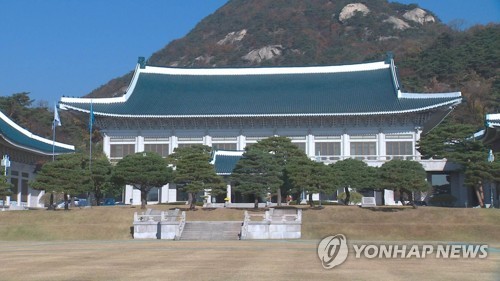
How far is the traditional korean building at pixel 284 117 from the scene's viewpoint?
59.9 m

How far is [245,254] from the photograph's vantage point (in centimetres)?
2250

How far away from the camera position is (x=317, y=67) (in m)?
69.3

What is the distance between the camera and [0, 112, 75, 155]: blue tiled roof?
52406 millimetres

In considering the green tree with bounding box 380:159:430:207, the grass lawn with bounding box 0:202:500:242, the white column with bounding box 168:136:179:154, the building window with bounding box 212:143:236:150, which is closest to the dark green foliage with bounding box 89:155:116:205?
the grass lawn with bounding box 0:202:500:242

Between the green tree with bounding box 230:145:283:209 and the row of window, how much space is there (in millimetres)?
13497

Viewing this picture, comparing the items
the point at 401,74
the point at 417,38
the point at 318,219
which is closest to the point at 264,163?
the point at 318,219

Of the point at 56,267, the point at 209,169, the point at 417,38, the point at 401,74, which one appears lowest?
the point at 56,267

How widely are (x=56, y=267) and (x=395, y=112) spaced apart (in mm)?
44681

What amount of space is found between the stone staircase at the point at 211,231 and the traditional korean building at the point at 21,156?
71.4 feet

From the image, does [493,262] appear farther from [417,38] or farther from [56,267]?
[417,38]

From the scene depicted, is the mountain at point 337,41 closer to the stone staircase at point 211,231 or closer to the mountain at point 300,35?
the mountain at point 300,35

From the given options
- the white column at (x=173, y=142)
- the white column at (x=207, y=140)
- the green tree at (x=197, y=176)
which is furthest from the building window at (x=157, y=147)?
the green tree at (x=197, y=176)

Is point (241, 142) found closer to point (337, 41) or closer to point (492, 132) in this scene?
point (492, 132)

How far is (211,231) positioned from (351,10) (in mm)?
139399
